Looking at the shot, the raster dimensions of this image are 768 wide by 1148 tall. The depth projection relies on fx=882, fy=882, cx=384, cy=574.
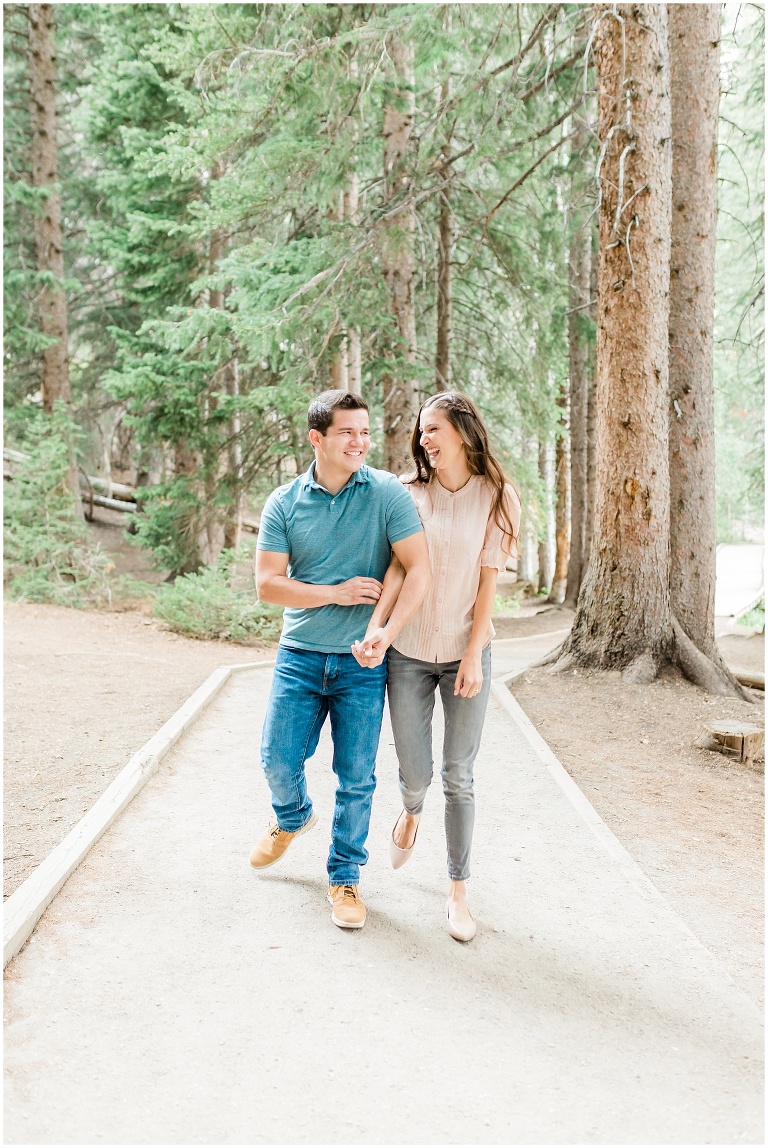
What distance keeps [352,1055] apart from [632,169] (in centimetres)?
735

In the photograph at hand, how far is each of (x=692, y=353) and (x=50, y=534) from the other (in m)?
9.54

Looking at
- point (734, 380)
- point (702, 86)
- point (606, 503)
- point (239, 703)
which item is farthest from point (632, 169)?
point (734, 380)

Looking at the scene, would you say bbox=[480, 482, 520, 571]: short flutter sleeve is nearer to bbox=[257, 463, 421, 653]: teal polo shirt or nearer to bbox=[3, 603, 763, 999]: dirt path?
bbox=[257, 463, 421, 653]: teal polo shirt

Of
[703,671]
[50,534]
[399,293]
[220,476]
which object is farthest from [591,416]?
[50,534]

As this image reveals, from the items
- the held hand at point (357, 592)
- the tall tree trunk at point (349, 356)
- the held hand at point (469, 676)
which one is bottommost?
the held hand at point (469, 676)

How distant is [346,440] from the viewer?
3383 mm

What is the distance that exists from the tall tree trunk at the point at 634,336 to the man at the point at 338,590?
4.88 meters

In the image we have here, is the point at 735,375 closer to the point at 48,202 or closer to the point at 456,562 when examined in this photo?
the point at 48,202

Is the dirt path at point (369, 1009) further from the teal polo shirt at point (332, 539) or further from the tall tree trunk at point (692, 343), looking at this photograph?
the tall tree trunk at point (692, 343)

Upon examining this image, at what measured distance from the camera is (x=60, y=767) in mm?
5727

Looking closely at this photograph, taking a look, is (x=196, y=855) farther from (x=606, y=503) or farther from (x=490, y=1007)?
(x=606, y=503)

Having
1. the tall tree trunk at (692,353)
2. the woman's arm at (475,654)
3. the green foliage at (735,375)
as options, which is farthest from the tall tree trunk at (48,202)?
the green foliage at (735,375)

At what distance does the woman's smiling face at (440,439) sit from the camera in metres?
3.38

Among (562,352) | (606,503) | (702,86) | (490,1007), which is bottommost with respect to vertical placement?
(490,1007)
